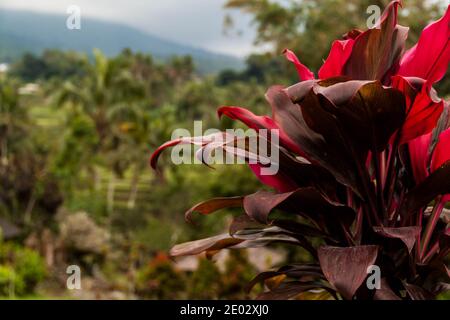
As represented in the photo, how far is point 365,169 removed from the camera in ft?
4.63

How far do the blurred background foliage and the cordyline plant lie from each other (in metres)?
5.02

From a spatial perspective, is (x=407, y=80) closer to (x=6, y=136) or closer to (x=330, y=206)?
(x=330, y=206)

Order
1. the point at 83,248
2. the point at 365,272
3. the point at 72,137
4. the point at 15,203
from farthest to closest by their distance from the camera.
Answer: the point at 72,137 → the point at 15,203 → the point at 83,248 → the point at 365,272

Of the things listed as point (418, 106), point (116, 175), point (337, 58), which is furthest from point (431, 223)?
point (116, 175)

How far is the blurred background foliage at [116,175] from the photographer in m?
11.3

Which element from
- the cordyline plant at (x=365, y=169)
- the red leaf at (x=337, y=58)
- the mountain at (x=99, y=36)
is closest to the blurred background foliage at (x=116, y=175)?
the cordyline plant at (x=365, y=169)

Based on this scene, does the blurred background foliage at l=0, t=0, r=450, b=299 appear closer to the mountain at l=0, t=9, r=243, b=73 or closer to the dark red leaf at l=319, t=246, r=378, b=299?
the dark red leaf at l=319, t=246, r=378, b=299

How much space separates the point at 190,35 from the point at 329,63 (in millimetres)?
129531

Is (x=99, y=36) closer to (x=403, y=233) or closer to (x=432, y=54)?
(x=432, y=54)

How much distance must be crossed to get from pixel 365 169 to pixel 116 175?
852 inches

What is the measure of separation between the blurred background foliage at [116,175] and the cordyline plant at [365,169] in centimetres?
502

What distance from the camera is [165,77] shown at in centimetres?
3709

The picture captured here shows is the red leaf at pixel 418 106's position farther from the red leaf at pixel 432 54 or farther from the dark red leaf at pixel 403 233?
the dark red leaf at pixel 403 233
